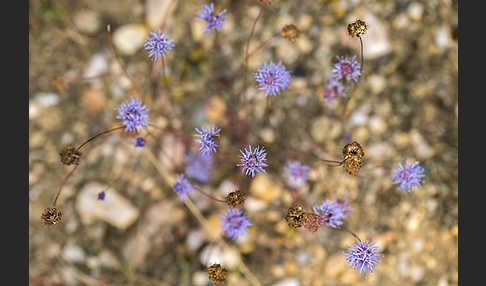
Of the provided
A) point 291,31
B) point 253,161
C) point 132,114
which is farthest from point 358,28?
point 132,114

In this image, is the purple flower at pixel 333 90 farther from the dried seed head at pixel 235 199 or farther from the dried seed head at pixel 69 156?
the dried seed head at pixel 69 156

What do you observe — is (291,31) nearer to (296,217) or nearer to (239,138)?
(239,138)

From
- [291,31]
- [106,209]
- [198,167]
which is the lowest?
[106,209]

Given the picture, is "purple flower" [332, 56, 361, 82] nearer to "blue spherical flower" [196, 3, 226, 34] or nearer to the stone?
"blue spherical flower" [196, 3, 226, 34]

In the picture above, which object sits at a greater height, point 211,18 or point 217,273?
point 211,18

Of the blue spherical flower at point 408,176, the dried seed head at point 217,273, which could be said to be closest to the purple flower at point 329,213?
the blue spherical flower at point 408,176

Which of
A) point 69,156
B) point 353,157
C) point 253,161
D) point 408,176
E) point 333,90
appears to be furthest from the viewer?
point 333,90
